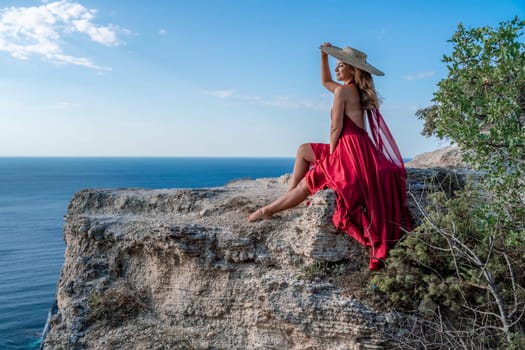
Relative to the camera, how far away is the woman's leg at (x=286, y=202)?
7258mm

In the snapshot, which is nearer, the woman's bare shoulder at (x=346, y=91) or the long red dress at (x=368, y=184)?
the long red dress at (x=368, y=184)

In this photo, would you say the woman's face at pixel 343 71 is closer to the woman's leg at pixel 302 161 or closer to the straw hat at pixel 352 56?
the straw hat at pixel 352 56

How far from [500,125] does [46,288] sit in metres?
22.3

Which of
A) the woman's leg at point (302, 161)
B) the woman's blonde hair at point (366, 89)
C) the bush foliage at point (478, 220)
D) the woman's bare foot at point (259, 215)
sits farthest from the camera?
the woman's bare foot at point (259, 215)

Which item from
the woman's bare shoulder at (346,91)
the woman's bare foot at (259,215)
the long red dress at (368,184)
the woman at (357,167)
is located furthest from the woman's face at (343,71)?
the woman's bare foot at (259,215)

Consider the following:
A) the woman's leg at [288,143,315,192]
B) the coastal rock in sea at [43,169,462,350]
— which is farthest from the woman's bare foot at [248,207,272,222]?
the woman's leg at [288,143,315,192]

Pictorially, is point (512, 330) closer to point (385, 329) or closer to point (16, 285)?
point (385, 329)

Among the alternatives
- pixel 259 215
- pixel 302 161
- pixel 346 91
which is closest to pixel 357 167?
pixel 302 161

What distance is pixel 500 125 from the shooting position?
4.68 meters

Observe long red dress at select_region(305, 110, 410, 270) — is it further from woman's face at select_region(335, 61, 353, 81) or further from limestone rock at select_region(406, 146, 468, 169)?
limestone rock at select_region(406, 146, 468, 169)

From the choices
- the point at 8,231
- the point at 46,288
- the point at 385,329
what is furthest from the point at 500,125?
the point at 8,231

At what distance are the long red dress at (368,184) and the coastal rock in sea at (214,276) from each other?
25 centimetres

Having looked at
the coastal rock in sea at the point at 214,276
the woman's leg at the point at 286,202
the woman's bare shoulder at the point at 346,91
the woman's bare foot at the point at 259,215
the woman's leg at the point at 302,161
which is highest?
the woman's bare shoulder at the point at 346,91

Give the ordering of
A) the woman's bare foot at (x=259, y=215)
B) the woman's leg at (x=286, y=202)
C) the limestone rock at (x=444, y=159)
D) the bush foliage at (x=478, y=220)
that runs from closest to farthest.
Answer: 1. the bush foliage at (x=478, y=220)
2. the woman's leg at (x=286, y=202)
3. the woman's bare foot at (x=259, y=215)
4. the limestone rock at (x=444, y=159)
